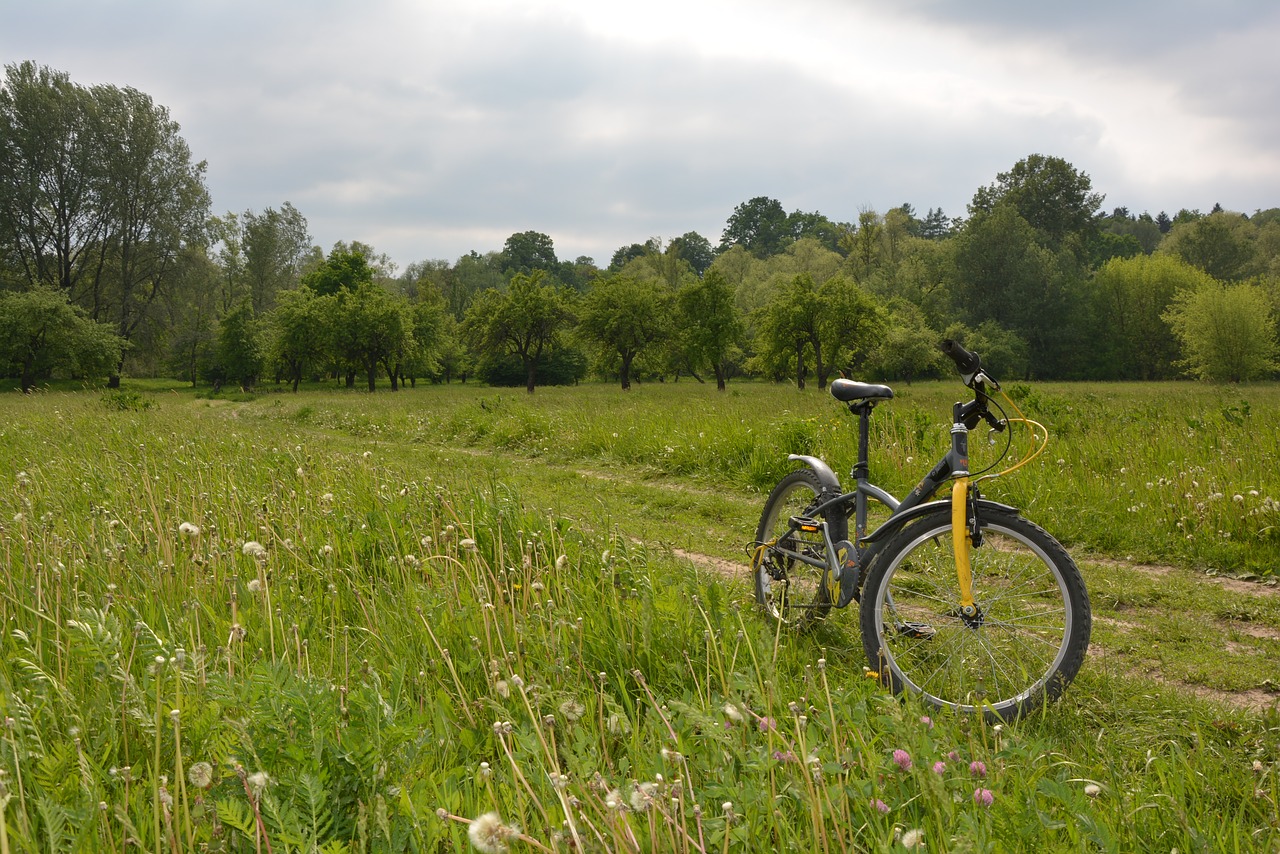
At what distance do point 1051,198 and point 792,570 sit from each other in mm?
93745

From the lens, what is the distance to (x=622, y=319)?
155 ft

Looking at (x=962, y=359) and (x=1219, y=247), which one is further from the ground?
(x=1219, y=247)

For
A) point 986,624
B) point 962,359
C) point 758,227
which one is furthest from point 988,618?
point 758,227

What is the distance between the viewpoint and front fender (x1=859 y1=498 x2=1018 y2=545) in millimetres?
3656

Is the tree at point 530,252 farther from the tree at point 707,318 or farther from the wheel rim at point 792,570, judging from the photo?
the wheel rim at point 792,570

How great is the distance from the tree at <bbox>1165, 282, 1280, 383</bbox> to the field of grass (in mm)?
59800

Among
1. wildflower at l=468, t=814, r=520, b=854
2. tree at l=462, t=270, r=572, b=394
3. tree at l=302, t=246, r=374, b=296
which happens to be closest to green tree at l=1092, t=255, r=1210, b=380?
tree at l=462, t=270, r=572, b=394

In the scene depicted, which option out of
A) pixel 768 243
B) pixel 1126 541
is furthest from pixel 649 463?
pixel 768 243

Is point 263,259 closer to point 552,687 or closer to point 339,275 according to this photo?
point 339,275

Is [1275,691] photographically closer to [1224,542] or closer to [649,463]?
[1224,542]

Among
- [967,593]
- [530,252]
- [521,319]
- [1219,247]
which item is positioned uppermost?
[530,252]

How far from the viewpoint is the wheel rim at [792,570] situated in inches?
179

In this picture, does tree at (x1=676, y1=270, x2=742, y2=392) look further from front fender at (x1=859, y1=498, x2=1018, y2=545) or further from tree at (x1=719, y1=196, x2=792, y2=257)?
tree at (x1=719, y1=196, x2=792, y2=257)

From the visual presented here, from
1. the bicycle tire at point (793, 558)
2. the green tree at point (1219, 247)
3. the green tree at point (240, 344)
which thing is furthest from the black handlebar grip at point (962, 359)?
the green tree at point (1219, 247)
